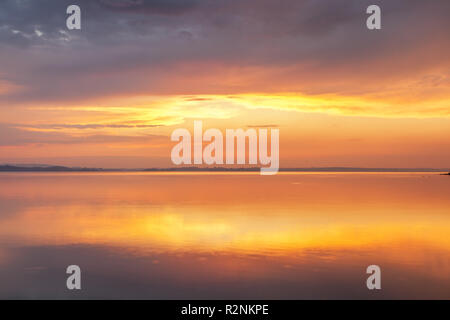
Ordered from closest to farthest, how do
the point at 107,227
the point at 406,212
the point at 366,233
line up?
the point at 366,233 → the point at 107,227 → the point at 406,212

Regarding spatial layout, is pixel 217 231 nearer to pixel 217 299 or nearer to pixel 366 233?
pixel 366 233

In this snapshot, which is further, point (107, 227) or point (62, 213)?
point (62, 213)

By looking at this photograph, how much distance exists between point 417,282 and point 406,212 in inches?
674

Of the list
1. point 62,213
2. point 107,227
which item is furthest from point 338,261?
point 62,213

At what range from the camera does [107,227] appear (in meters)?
22.2

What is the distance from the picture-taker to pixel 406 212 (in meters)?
28.4
